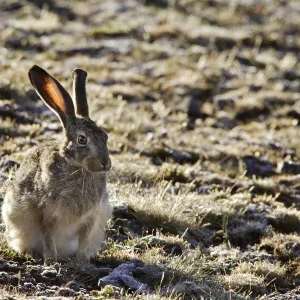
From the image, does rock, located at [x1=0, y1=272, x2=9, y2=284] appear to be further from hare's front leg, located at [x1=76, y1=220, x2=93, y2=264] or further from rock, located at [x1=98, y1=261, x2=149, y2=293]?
hare's front leg, located at [x1=76, y1=220, x2=93, y2=264]

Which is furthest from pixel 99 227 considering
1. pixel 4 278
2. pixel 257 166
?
pixel 257 166

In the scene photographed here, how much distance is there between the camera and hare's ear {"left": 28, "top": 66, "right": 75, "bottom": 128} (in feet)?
22.8

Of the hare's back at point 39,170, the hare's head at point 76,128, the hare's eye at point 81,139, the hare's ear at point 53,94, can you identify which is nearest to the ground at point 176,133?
the hare's back at point 39,170

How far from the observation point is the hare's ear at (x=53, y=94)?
696cm

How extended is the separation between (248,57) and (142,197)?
468 inches

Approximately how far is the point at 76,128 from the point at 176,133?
6.89m

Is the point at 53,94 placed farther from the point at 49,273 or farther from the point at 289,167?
the point at 289,167

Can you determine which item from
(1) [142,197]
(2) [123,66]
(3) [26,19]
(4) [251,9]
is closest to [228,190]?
(1) [142,197]

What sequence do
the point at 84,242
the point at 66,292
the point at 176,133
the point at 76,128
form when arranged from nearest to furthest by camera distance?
the point at 66,292 → the point at 76,128 → the point at 84,242 → the point at 176,133

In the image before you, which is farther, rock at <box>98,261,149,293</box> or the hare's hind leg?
the hare's hind leg

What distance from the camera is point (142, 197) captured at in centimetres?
876

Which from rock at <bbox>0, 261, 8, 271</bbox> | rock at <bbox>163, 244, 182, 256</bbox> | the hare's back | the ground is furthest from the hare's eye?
rock at <bbox>163, 244, 182, 256</bbox>

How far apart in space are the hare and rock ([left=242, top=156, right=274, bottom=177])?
207 inches

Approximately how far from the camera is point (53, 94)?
7023 mm
